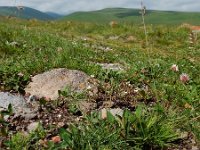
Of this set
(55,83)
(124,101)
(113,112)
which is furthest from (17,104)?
(124,101)

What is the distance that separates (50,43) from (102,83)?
7.44m

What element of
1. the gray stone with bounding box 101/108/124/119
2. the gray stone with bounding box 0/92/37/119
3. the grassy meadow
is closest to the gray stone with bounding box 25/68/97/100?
the grassy meadow

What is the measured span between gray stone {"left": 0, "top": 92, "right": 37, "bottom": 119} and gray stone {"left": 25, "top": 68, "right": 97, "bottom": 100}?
0.54 m

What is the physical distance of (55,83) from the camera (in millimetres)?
9922

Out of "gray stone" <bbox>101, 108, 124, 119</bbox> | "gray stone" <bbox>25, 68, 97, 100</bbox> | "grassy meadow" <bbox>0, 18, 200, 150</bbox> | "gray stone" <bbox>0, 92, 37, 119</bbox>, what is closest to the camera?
"grassy meadow" <bbox>0, 18, 200, 150</bbox>

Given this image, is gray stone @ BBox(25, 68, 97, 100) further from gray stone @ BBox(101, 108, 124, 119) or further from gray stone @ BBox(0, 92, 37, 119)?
gray stone @ BBox(101, 108, 124, 119)

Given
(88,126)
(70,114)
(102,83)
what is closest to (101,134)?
(88,126)

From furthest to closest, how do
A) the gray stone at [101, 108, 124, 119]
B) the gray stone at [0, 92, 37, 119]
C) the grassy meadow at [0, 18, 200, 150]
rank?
the gray stone at [0, 92, 37, 119] → the gray stone at [101, 108, 124, 119] → the grassy meadow at [0, 18, 200, 150]

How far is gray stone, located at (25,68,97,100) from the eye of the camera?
9648 millimetres

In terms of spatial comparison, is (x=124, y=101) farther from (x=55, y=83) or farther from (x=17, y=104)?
(x=17, y=104)

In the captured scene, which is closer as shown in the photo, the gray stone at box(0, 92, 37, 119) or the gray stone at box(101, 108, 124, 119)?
the gray stone at box(101, 108, 124, 119)

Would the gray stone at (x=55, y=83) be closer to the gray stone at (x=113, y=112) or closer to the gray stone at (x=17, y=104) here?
the gray stone at (x=17, y=104)

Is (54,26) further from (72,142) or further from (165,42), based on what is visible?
(72,142)

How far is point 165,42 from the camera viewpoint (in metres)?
29.3
